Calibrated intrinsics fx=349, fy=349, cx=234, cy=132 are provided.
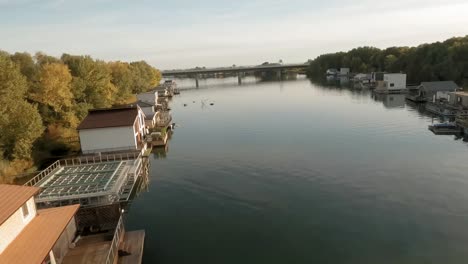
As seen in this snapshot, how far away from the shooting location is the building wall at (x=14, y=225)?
13273 millimetres

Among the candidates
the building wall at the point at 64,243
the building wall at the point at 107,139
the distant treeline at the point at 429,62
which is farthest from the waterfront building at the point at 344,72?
the building wall at the point at 64,243

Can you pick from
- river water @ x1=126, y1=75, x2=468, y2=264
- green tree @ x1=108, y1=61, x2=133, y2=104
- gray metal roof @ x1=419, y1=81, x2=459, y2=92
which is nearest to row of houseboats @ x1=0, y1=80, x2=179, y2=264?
river water @ x1=126, y1=75, x2=468, y2=264

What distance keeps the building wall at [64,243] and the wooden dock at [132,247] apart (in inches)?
104

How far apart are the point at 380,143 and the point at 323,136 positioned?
7.27m

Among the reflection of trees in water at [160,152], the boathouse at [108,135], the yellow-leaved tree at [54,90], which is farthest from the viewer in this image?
the yellow-leaved tree at [54,90]

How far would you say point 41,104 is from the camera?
44188 millimetres

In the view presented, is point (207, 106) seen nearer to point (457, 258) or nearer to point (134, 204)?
point (134, 204)

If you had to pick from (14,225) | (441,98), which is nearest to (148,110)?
(14,225)

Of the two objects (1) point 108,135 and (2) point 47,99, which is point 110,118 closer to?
(1) point 108,135

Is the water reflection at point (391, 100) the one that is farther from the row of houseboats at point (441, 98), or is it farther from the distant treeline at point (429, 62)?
the distant treeline at point (429, 62)

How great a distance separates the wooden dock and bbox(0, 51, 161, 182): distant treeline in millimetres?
18333

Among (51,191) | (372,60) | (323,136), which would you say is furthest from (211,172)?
(372,60)

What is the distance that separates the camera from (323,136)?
45.5m

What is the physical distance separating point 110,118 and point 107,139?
2615 mm
